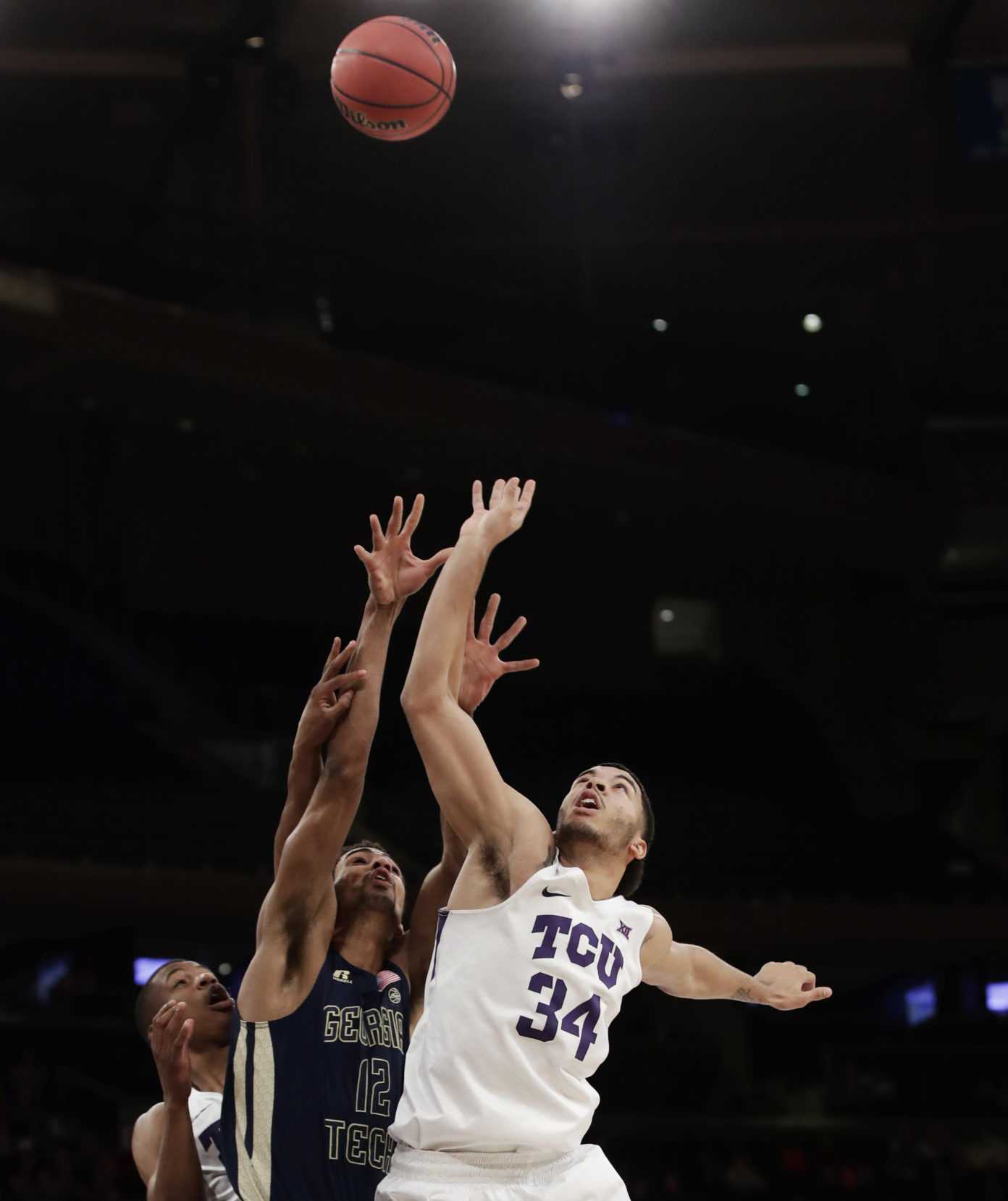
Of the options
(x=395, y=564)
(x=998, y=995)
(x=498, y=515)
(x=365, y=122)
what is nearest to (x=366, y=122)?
(x=365, y=122)

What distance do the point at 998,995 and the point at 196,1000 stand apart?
528 inches

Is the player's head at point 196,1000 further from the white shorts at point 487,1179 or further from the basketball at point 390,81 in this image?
the basketball at point 390,81

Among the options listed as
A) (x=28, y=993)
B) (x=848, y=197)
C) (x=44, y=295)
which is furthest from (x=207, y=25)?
(x=28, y=993)

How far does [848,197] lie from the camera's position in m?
17.1

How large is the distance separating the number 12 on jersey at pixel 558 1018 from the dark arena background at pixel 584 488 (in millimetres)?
8725

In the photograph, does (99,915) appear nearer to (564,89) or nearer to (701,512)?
(701,512)

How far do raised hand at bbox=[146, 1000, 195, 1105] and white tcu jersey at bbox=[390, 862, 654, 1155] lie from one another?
1.89 ft

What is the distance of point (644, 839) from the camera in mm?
3928

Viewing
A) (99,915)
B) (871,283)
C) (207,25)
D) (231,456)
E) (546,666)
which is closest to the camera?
(99,915)

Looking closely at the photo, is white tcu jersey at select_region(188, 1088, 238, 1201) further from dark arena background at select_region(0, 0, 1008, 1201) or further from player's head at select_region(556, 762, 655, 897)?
dark arena background at select_region(0, 0, 1008, 1201)

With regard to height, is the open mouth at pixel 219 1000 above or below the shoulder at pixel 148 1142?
above

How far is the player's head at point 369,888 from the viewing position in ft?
13.6

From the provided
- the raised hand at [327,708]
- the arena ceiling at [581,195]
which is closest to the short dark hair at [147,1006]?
the raised hand at [327,708]

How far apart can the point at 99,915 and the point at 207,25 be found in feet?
30.1
